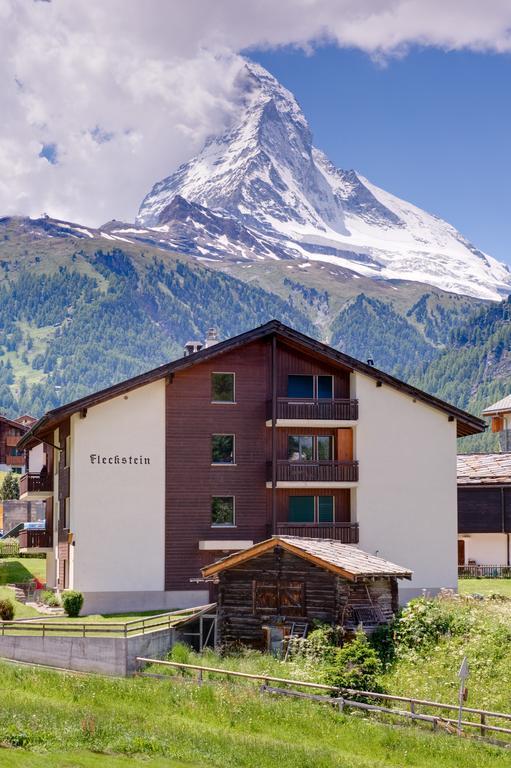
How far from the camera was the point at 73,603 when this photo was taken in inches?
2264

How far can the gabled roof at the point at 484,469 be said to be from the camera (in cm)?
7862

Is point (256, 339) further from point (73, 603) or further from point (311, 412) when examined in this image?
point (73, 603)

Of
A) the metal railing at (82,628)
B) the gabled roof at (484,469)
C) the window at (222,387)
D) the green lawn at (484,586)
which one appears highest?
the window at (222,387)

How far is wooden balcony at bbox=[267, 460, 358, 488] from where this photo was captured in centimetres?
6306

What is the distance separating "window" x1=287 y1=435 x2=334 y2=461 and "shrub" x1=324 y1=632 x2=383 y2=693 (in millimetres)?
21359

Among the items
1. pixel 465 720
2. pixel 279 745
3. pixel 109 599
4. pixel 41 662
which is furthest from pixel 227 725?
pixel 109 599

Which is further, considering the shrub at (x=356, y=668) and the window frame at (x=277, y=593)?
the window frame at (x=277, y=593)

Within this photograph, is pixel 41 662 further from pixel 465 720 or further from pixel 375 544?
pixel 375 544

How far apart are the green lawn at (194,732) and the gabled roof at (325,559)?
23.6 ft

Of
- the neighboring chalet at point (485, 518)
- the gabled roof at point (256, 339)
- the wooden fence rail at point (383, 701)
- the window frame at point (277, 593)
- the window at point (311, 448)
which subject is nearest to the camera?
the wooden fence rail at point (383, 701)

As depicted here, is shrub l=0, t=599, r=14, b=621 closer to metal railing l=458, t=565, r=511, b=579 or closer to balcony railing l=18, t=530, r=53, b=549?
balcony railing l=18, t=530, r=53, b=549

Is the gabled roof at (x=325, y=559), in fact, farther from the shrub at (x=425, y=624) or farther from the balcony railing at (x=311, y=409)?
the balcony railing at (x=311, y=409)

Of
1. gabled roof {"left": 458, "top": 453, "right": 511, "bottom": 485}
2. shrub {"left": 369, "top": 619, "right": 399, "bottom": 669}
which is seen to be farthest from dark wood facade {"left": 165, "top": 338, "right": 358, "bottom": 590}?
gabled roof {"left": 458, "top": 453, "right": 511, "bottom": 485}

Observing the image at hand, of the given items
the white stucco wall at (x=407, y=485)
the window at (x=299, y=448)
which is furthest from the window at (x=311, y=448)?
the white stucco wall at (x=407, y=485)
